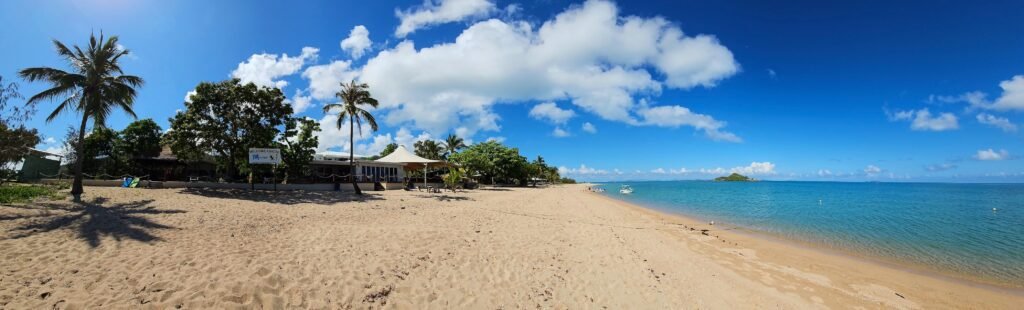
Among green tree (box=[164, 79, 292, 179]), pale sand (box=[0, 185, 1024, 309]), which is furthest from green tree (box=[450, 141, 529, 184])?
pale sand (box=[0, 185, 1024, 309])

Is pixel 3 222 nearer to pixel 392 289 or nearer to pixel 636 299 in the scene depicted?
pixel 392 289

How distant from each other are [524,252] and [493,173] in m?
35.8

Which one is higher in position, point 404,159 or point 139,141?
point 139,141

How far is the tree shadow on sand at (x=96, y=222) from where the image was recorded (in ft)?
23.9

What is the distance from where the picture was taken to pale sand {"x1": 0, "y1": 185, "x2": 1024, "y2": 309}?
511 cm

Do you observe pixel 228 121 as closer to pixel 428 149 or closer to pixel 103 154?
pixel 103 154

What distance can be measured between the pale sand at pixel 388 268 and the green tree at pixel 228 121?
719 centimetres

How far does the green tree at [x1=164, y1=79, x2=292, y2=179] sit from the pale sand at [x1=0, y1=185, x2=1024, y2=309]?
7.19 metres

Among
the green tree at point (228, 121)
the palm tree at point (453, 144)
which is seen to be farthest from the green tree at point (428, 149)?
the green tree at point (228, 121)

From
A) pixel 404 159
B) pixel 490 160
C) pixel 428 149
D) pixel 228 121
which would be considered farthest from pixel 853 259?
pixel 428 149

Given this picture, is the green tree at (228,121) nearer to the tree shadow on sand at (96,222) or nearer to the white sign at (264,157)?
the white sign at (264,157)

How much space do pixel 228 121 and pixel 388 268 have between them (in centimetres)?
1710

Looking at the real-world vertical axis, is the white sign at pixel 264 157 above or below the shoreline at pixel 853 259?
above

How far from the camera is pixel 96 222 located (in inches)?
330
